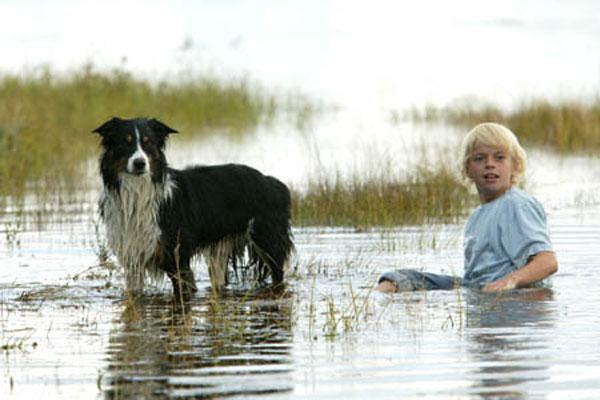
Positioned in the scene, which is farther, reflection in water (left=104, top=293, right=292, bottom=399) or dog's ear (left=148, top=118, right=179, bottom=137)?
dog's ear (left=148, top=118, right=179, bottom=137)

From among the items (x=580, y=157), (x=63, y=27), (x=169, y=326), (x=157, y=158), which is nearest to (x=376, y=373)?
(x=169, y=326)

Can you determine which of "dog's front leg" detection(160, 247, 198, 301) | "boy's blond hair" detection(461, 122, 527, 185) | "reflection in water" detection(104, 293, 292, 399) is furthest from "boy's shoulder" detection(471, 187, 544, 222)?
"dog's front leg" detection(160, 247, 198, 301)

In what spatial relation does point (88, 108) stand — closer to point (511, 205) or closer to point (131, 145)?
point (131, 145)

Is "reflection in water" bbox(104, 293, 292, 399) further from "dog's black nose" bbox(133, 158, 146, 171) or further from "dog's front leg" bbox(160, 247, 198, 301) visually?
"dog's black nose" bbox(133, 158, 146, 171)

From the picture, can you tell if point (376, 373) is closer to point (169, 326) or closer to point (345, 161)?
point (169, 326)

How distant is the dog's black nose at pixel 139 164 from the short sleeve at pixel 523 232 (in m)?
2.75

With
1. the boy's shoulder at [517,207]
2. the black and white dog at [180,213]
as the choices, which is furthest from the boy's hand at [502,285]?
the black and white dog at [180,213]

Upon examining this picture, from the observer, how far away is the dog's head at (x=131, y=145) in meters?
10.7

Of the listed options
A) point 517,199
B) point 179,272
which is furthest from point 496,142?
point 179,272

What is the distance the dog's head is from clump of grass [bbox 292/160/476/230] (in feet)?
14.5

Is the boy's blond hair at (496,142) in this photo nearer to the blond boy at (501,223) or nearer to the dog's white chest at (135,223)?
the blond boy at (501,223)

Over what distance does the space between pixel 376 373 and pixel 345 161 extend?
13.5 meters

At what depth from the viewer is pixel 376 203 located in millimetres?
15312

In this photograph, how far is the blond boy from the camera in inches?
399
